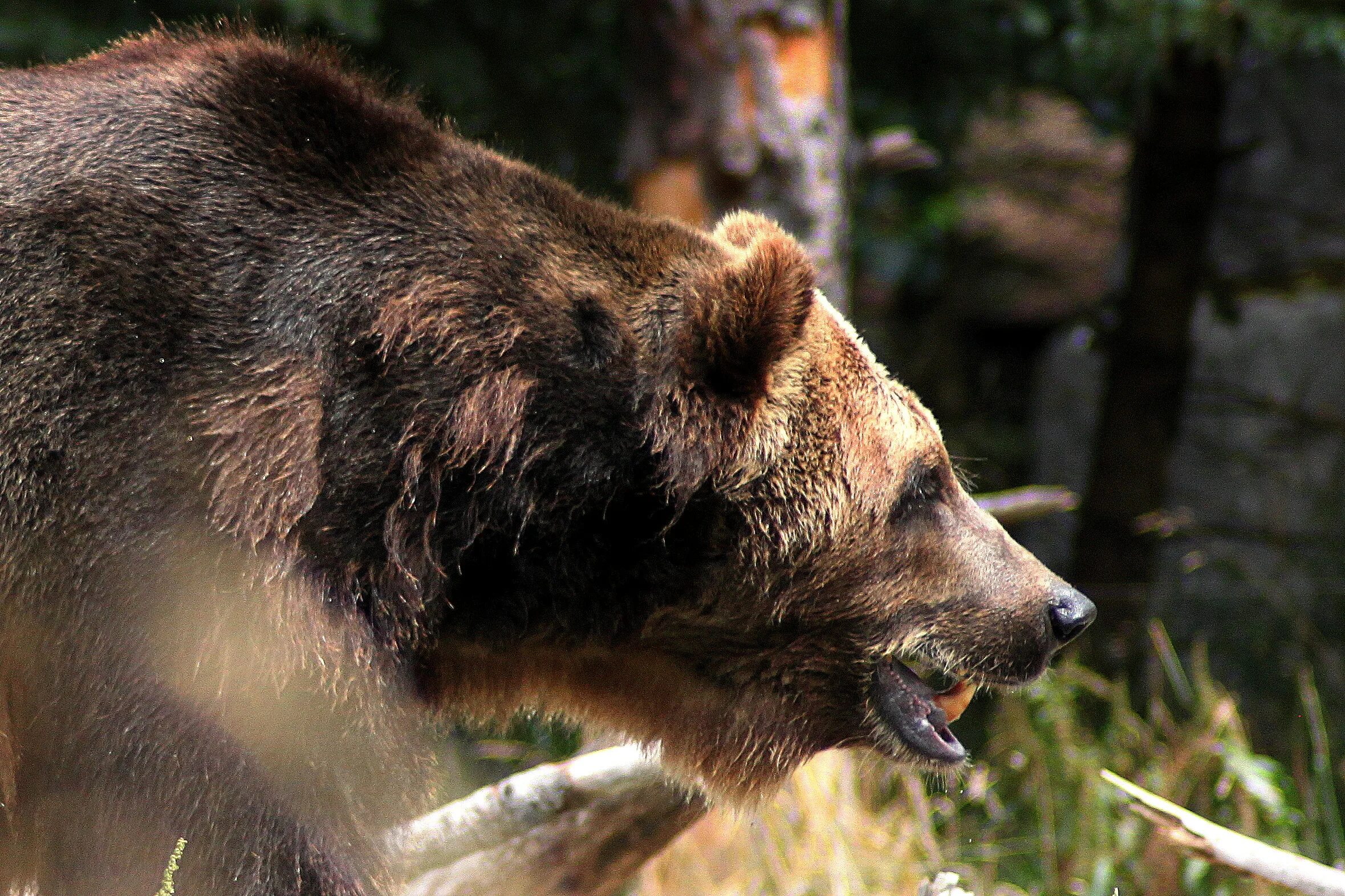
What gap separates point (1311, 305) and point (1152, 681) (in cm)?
495

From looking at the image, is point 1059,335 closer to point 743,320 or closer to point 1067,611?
point 1067,611

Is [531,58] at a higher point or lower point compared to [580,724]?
higher

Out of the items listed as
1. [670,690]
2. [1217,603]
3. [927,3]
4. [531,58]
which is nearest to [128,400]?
[670,690]

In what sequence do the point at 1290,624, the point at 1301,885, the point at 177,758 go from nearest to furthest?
the point at 177,758
the point at 1301,885
the point at 1290,624

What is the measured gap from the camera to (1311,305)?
947 centimetres

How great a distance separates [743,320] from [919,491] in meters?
0.59

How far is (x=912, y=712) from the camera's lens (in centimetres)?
312

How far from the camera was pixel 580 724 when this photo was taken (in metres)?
3.25

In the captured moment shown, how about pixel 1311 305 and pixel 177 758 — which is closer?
pixel 177 758

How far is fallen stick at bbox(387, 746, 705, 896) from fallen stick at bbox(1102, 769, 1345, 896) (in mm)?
1153

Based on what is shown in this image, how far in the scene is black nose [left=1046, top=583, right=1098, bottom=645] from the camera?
301cm

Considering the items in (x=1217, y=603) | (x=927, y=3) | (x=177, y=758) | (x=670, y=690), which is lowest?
(x=1217, y=603)

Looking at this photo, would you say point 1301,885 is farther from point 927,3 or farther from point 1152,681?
point 927,3

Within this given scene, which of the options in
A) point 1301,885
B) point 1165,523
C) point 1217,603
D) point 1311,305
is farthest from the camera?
point 1311,305
